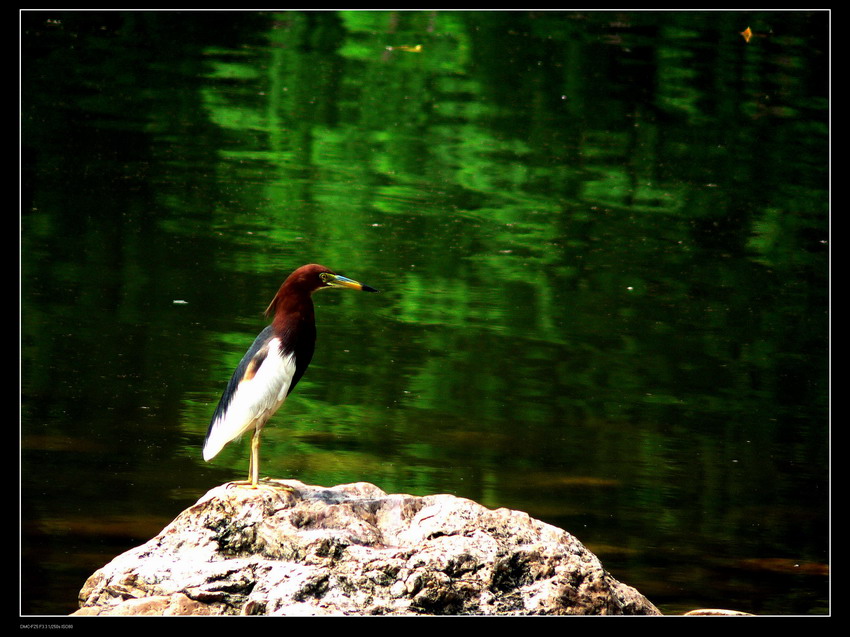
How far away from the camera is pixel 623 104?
18453mm

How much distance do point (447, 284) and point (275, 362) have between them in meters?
5.64

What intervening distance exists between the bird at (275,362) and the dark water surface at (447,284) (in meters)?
1.52

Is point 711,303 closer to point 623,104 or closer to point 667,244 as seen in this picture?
point 667,244

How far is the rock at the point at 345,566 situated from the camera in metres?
5.02

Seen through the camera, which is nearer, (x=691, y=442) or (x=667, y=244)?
(x=691, y=442)

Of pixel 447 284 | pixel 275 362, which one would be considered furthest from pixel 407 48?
pixel 275 362

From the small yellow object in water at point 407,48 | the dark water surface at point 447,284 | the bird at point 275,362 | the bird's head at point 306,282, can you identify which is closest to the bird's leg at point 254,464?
the bird at point 275,362

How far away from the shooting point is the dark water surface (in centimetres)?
782

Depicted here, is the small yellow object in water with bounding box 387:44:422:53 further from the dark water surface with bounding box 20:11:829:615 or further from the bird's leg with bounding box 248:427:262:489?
the bird's leg with bounding box 248:427:262:489

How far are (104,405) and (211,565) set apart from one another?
11.7 feet

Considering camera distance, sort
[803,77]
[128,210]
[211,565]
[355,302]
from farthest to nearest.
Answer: [803,77] → [128,210] → [355,302] → [211,565]

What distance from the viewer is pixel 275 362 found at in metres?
5.80

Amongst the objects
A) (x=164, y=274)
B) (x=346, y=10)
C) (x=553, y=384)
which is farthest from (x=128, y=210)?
(x=346, y=10)

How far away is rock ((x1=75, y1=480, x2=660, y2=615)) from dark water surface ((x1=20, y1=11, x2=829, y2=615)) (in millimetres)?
1567
